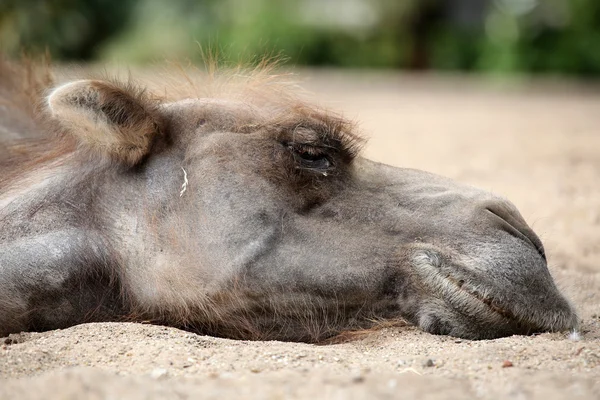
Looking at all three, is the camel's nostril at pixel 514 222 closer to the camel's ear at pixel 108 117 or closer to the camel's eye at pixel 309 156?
the camel's eye at pixel 309 156

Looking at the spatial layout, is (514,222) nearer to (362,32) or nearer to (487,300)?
(487,300)

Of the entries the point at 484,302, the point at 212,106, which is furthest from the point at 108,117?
the point at 484,302

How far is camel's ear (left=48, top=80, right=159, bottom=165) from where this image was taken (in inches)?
156

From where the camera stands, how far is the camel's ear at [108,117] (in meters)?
3.96

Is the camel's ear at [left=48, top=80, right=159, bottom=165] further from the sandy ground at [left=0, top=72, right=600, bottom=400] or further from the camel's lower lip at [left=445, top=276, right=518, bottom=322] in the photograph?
the camel's lower lip at [left=445, top=276, right=518, bottom=322]

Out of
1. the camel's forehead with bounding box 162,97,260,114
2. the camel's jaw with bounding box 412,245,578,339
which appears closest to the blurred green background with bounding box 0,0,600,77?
the camel's forehead with bounding box 162,97,260,114

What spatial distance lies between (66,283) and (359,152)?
150 centimetres

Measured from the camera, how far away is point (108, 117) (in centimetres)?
405

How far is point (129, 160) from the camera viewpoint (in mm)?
4145

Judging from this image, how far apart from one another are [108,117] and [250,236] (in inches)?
34.5

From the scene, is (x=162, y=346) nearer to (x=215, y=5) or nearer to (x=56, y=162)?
(x=56, y=162)

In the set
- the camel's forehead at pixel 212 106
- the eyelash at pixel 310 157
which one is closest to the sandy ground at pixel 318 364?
the eyelash at pixel 310 157

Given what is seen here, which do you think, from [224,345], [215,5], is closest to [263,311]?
[224,345]

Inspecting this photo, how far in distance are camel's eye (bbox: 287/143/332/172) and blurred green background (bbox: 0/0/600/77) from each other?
62.7ft
